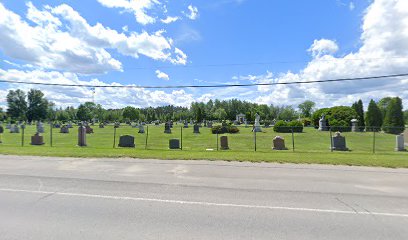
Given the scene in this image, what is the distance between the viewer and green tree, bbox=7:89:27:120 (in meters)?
113

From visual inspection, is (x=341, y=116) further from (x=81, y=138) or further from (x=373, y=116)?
(x=81, y=138)

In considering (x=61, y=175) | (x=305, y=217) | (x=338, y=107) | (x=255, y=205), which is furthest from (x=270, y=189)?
(x=338, y=107)

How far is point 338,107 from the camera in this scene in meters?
35.6

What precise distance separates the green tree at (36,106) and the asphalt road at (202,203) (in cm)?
12461

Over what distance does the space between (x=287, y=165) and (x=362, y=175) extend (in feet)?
9.07

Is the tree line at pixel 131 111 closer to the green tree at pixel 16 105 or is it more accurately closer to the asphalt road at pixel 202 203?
the green tree at pixel 16 105

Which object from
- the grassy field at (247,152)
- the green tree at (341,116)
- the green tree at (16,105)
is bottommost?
the grassy field at (247,152)

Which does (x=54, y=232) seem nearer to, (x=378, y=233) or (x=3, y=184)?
(x=3, y=184)

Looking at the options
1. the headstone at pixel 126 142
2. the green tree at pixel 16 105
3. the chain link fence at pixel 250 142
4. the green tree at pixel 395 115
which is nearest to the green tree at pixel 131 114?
the green tree at pixel 16 105

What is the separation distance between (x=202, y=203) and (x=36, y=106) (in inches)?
5267

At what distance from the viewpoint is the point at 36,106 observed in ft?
383

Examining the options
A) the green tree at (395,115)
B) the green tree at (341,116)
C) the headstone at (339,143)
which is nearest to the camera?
the headstone at (339,143)

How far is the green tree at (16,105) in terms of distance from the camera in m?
113

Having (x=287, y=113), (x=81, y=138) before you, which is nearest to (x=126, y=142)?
(x=81, y=138)
